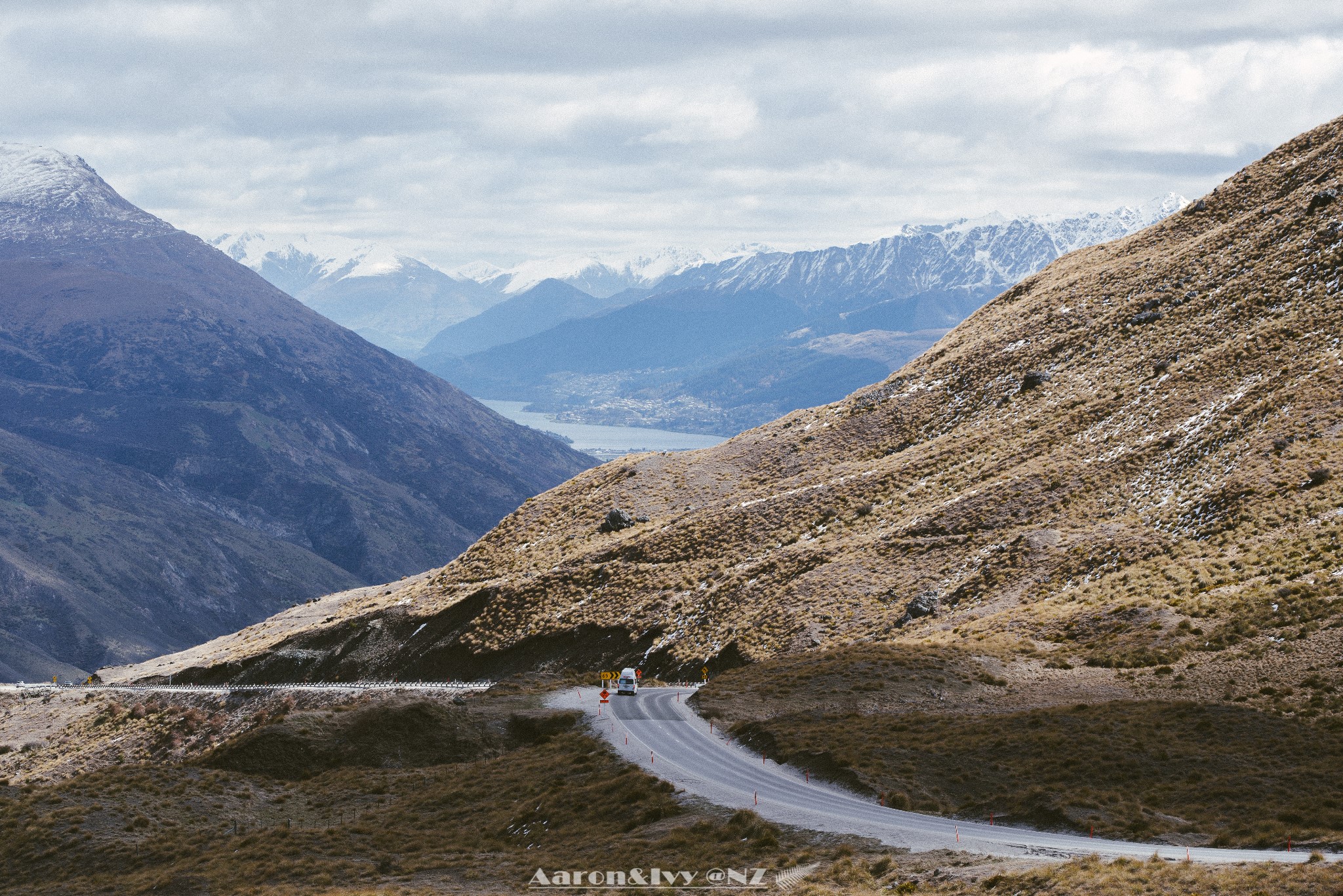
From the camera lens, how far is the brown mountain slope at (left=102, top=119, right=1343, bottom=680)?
52125mm

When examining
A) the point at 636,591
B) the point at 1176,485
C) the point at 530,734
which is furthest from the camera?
the point at 636,591

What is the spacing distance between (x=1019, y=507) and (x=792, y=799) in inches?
1417

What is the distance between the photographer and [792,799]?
1410 inches

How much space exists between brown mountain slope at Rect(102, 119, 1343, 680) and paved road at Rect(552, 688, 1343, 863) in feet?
45.0

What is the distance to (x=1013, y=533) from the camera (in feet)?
212

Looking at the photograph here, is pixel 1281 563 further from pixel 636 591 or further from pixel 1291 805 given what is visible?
pixel 636 591

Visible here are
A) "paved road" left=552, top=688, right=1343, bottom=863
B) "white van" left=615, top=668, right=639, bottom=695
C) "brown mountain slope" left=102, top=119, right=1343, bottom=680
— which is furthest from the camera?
"white van" left=615, top=668, right=639, bottom=695

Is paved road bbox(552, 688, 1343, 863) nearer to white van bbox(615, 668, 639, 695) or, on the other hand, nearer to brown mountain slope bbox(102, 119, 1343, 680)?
white van bbox(615, 668, 639, 695)

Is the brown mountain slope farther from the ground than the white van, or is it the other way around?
the brown mountain slope

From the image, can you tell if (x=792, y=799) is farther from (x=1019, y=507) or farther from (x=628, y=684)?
(x=1019, y=507)

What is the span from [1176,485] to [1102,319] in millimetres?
32394

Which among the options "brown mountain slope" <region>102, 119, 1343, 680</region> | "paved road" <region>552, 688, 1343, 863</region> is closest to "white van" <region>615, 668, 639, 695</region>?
Answer: "paved road" <region>552, 688, 1343, 863</region>

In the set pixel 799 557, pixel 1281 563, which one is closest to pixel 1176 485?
pixel 1281 563

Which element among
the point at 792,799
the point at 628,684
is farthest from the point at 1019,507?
the point at 792,799
